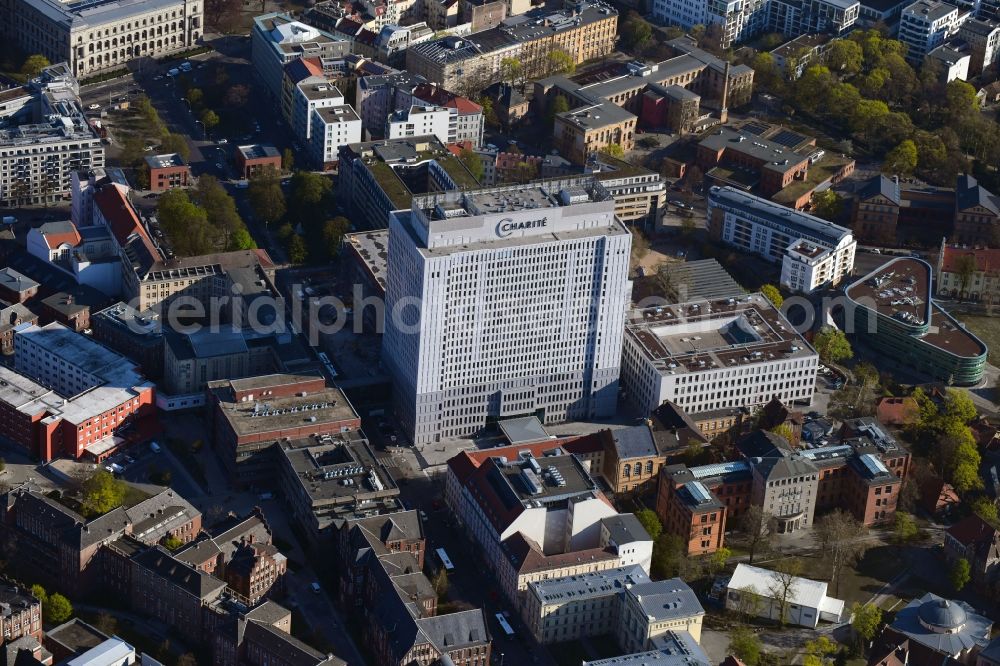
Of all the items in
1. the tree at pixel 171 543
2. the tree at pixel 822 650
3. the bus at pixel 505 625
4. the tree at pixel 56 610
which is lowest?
the bus at pixel 505 625

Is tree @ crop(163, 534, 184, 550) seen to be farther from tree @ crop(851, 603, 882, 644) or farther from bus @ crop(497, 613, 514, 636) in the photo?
tree @ crop(851, 603, 882, 644)

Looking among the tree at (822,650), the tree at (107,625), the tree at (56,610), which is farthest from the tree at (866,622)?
the tree at (56,610)

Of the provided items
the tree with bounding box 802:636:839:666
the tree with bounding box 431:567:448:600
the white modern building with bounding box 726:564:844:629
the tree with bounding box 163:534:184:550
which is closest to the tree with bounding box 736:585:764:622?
the white modern building with bounding box 726:564:844:629

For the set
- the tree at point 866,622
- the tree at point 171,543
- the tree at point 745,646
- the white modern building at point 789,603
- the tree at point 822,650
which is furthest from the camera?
the tree at point 171,543

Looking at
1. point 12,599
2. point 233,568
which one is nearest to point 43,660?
point 12,599

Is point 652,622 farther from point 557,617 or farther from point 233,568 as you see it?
point 233,568

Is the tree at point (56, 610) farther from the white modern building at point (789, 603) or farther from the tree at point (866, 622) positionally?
the tree at point (866, 622)

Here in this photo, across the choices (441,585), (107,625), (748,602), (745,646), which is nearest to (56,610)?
(107,625)

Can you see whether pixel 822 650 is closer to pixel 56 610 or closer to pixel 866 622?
pixel 866 622
